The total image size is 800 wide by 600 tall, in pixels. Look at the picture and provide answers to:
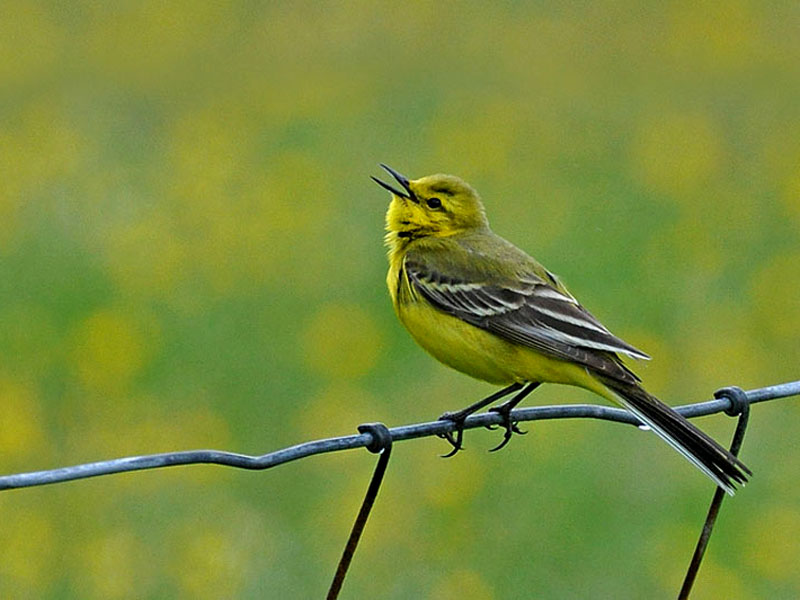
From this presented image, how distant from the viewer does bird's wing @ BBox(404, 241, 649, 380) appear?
5320 millimetres

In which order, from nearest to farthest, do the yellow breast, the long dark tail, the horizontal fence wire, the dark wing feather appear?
the horizontal fence wire, the long dark tail, the dark wing feather, the yellow breast

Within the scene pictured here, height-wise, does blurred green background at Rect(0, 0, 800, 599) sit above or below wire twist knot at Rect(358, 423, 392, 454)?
below

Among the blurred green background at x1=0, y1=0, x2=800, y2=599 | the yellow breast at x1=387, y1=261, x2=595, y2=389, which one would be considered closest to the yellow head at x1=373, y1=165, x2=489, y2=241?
the yellow breast at x1=387, y1=261, x2=595, y2=389

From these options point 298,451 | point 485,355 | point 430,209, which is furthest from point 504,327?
point 298,451

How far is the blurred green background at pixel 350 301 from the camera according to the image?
6.59 metres

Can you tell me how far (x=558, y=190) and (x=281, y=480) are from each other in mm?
5186

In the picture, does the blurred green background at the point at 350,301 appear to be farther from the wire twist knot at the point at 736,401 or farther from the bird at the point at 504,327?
the wire twist knot at the point at 736,401

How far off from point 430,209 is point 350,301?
9.09 feet

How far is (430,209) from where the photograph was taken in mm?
6477

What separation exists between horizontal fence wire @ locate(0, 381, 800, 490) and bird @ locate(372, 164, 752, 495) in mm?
281

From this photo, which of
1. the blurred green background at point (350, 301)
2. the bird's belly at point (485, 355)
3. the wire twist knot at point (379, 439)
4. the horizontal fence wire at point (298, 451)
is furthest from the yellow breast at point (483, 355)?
the wire twist knot at point (379, 439)

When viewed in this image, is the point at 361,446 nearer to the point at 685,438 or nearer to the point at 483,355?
the point at 685,438

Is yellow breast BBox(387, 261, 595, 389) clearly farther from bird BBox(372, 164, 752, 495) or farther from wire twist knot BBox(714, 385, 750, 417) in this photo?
wire twist knot BBox(714, 385, 750, 417)

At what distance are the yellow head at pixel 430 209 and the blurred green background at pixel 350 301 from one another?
1.25 metres
